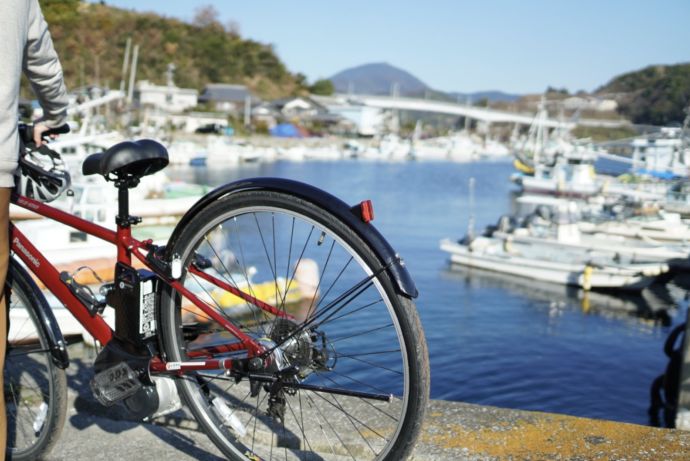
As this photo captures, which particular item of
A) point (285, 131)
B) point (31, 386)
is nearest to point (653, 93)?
point (31, 386)

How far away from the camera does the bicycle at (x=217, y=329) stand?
1.93m

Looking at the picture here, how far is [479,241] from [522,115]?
96216 mm

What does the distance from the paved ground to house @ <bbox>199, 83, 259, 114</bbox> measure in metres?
80.8

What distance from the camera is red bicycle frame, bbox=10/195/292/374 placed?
7.20 feet

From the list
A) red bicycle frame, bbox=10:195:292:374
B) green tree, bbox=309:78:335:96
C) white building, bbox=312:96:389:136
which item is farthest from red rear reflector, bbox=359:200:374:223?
green tree, bbox=309:78:335:96

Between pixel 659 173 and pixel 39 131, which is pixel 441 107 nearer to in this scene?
pixel 659 173

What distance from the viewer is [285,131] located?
8112 cm

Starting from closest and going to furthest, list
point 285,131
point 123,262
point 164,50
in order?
point 123,262
point 285,131
point 164,50

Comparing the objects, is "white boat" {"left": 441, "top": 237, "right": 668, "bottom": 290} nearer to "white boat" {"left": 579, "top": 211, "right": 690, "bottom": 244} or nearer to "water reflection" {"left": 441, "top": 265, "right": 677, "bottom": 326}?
"water reflection" {"left": 441, "top": 265, "right": 677, "bottom": 326}

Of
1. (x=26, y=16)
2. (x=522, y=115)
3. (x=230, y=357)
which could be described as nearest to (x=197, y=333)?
(x=230, y=357)

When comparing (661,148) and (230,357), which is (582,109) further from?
(230,357)

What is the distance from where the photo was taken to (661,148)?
87.0 feet

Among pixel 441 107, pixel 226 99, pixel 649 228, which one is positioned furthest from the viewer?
pixel 441 107

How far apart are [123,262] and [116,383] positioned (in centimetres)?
40
